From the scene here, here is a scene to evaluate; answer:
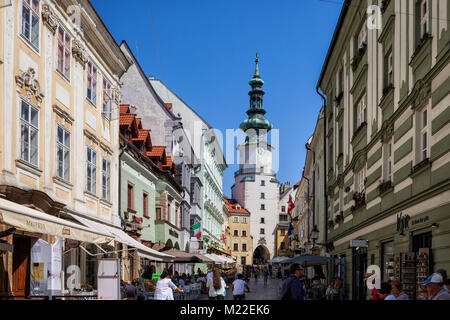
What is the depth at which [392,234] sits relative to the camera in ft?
47.4

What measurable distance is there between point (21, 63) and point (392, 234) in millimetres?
10302

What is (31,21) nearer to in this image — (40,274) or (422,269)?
(40,274)

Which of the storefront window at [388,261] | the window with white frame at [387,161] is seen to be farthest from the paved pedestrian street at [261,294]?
the window with white frame at [387,161]

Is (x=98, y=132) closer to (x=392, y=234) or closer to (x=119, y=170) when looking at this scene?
(x=119, y=170)

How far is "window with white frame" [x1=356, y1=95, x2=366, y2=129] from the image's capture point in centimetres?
1920

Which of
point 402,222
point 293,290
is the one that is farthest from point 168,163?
point 293,290

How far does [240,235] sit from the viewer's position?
120688 mm

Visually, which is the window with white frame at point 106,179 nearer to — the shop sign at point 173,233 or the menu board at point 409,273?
the shop sign at point 173,233

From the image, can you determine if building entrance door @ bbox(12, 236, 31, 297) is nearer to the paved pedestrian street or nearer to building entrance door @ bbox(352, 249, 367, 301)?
building entrance door @ bbox(352, 249, 367, 301)

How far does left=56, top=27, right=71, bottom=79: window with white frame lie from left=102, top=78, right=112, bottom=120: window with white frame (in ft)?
14.3

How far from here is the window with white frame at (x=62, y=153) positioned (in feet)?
54.5

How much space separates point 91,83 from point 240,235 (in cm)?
10251

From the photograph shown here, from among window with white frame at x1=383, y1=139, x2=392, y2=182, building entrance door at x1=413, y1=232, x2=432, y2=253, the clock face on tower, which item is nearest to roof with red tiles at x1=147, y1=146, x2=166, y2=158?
window with white frame at x1=383, y1=139, x2=392, y2=182
